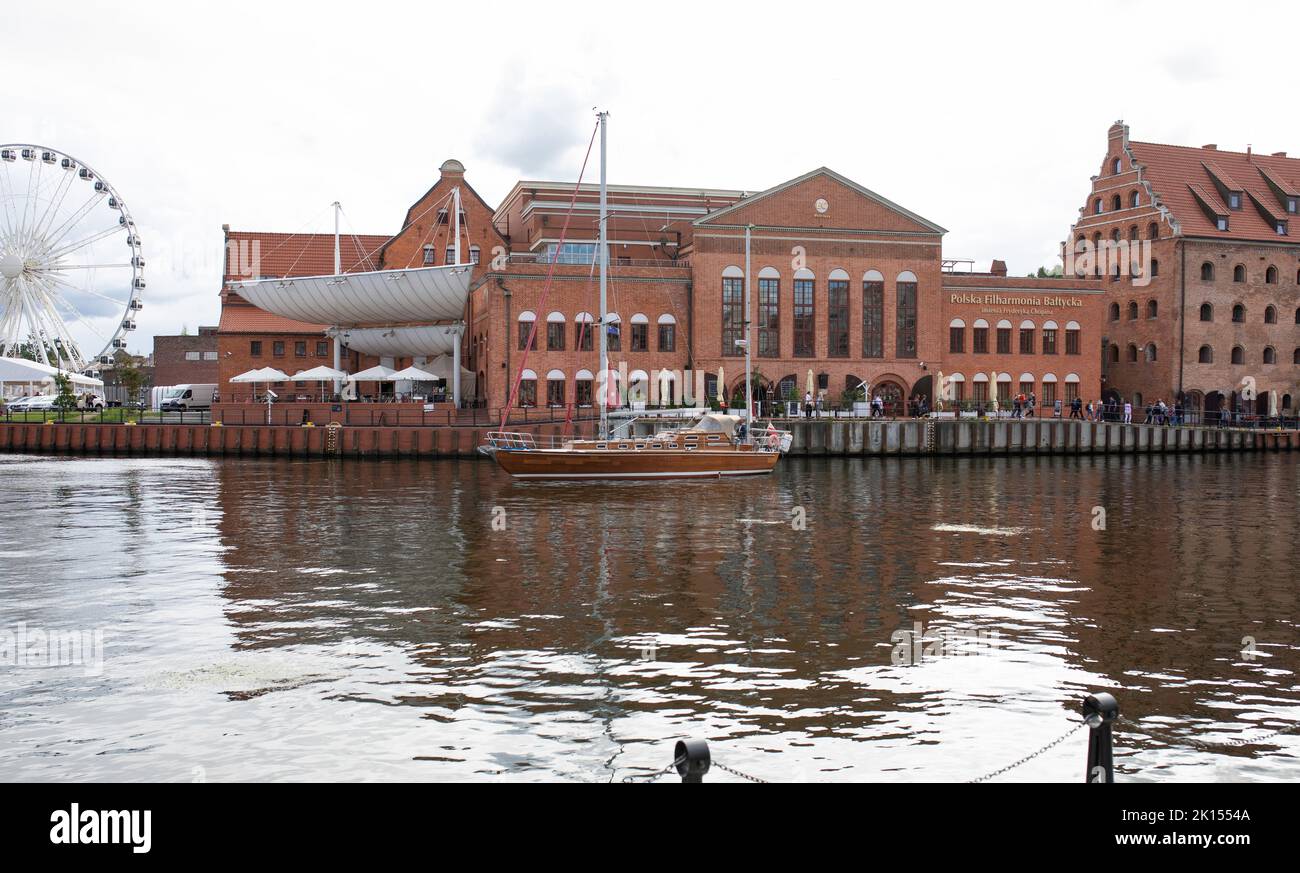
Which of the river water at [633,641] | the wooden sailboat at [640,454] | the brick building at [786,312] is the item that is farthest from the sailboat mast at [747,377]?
the river water at [633,641]

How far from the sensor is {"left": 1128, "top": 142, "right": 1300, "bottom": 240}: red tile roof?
8438cm

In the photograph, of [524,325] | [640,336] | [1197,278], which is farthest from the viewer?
[1197,278]

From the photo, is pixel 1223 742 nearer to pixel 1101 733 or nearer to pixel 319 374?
pixel 1101 733

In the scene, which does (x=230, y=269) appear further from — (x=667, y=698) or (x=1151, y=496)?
(x=667, y=698)

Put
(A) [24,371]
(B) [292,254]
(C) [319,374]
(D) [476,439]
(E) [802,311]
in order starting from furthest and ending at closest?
(B) [292,254], (A) [24,371], (E) [802,311], (C) [319,374], (D) [476,439]

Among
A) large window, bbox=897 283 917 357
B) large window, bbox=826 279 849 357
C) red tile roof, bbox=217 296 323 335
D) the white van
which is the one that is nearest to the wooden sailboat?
large window, bbox=826 279 849 357

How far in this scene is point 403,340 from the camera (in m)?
81.4

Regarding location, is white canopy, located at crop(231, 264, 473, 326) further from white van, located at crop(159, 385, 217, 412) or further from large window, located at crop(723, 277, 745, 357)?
white van, located at crop(159, 385, 217, 412)

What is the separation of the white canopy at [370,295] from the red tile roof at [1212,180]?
5399cm

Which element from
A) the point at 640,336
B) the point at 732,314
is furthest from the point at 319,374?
the point at 732,314

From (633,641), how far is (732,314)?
58.9 metres

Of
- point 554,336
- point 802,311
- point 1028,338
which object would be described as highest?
point 802,311
